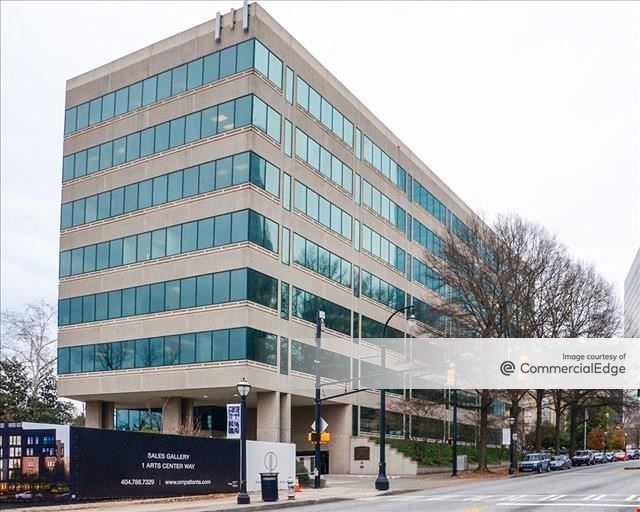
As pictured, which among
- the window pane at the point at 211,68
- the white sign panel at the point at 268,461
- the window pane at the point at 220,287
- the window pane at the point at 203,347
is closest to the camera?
the white sign panel at the point at 268,461

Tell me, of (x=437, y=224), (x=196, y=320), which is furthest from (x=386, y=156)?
(x=196, y=320)

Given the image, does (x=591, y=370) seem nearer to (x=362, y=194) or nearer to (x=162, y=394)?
(x=362, y=194)

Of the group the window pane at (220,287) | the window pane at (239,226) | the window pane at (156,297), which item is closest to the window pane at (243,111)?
the window pane at (239,226)

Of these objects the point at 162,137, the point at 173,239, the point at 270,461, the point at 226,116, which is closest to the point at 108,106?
the point at 162,137

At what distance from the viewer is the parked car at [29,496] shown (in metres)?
25.1

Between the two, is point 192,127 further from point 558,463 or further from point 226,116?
point 558,463

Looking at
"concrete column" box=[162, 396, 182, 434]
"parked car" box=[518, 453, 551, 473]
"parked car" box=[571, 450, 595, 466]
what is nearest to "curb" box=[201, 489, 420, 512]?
"concrete column" box=[162, 396, 182, 434]

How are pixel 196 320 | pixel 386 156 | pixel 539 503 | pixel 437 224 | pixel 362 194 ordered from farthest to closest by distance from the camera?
pixel 437 224
pixel 386 156
pixel 362 194
pixel 196 320
pixel 539 503

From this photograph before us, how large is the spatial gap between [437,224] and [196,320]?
34234 millimetres

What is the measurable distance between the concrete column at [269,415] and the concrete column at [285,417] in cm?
73

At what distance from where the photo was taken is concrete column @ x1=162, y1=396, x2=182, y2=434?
54.1 meters

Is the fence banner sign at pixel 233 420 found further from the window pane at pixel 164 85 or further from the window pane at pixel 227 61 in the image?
the window pane at pixel 164 85

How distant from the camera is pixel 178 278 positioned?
170ft

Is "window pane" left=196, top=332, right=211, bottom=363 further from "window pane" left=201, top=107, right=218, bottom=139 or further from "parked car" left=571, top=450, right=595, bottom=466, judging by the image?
"parked car" left=571, top=450, right=595, bottom=466
